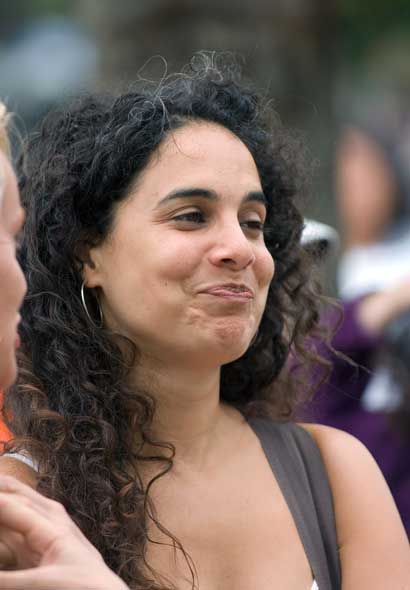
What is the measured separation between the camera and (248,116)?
3.09m

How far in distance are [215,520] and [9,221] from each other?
1.02 metres

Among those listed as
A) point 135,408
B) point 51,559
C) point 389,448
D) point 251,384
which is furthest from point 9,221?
point 389,448

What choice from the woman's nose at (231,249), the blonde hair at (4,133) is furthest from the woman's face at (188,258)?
the blonde hair at (4,133)

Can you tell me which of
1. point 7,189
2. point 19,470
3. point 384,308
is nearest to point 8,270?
point 7,189

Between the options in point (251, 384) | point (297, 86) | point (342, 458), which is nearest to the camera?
point (342, 458)

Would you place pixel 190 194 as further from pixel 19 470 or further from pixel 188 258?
pixel 19 470

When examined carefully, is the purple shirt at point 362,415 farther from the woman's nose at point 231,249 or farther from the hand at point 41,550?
the hand at point 41,550

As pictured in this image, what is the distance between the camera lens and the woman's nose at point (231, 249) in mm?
2688

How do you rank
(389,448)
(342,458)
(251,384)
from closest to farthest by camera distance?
(342,458)
(251,384)
(389,448)

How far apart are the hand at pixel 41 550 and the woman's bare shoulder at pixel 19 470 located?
20.2 inches

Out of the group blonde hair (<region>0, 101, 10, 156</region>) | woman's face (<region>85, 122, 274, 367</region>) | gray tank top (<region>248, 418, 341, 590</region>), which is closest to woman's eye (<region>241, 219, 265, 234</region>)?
woman's face (<region>85, 122, 274, 367</region>)

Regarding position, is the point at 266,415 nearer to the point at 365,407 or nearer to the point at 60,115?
the point at 60,115

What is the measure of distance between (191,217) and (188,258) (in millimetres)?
116

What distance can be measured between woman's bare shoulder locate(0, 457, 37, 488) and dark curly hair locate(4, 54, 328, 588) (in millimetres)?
25
